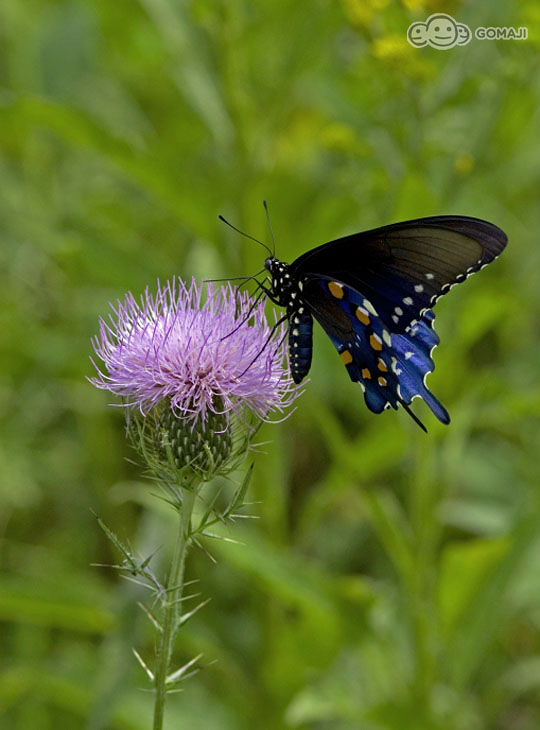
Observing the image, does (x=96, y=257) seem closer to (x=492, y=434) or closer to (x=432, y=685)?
(x=432, y=685)

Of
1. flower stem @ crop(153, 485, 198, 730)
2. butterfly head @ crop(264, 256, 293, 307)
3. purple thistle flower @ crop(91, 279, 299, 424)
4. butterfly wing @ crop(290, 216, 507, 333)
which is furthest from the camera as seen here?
butterfly head @ crop(264, 256, 293, 307)

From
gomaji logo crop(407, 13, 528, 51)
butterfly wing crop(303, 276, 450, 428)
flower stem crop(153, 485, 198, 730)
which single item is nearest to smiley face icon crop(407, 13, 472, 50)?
gomaji logo crop(407, 13, 528, 51)

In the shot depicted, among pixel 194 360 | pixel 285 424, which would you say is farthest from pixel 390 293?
pixel 285 424

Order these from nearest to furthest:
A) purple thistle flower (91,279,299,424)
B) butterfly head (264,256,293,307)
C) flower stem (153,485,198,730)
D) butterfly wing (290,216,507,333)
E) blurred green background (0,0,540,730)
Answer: flower stem (153,485,198,730) < purple thistle flower (91,279,299,424) < butterfly wing (290,216,507,333) < butterfly head (264,256,293,307) < blurred green background (0,0,540,730)

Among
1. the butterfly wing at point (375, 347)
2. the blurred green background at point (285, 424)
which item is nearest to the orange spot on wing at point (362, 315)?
the butterfly wing at point (375, 347)

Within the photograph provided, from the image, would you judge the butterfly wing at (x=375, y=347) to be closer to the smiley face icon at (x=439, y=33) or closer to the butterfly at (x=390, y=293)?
the butterfly at (x=390, y=293)

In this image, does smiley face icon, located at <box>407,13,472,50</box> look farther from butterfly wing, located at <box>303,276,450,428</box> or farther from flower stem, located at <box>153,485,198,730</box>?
flower stem, located at <box>153,485,198,730</box>

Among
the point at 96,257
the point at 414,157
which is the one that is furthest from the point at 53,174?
the point at 414,157
